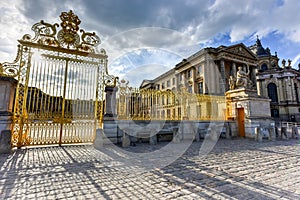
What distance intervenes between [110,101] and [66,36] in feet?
12.8

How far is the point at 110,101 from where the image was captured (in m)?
8.47

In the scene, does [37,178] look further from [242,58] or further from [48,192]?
[242,58]

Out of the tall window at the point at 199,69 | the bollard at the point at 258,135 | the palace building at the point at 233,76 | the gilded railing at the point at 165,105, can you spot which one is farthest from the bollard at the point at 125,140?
the tall window at the point at 199,69

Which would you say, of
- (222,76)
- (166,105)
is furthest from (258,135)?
(222,76)

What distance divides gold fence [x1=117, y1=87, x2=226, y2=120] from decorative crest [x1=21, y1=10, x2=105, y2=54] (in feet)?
9.95

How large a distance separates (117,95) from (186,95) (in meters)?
4.77

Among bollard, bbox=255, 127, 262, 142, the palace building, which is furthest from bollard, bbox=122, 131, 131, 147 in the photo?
the palace building

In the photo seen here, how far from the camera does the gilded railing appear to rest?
356 inches

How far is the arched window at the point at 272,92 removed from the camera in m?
41.1

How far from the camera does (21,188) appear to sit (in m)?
3.13

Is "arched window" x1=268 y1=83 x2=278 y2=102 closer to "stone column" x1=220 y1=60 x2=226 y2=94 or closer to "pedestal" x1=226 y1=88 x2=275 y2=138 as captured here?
"stone column" x1=220 y1=60 x2=226 y2=94

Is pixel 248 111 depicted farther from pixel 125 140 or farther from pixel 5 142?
pixel 5 142

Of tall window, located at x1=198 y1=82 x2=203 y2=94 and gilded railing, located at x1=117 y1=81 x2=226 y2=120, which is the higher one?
tall window, located at x1=198 y1=82 x2=203 y2=94

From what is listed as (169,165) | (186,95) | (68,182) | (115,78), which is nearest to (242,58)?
Result: (186,95)
